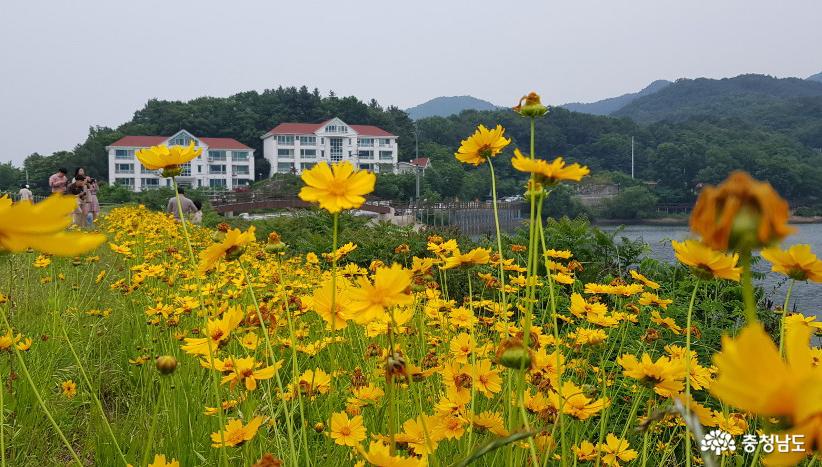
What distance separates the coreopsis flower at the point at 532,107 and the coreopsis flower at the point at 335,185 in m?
0.27

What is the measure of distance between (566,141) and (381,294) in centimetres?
4840

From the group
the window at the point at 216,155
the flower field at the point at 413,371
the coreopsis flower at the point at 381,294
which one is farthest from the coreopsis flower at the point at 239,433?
the window at the point at 216,155

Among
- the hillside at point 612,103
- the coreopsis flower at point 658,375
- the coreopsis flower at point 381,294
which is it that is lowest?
the coreopsis flower at point 658,375

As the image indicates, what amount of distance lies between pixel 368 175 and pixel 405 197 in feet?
92.7

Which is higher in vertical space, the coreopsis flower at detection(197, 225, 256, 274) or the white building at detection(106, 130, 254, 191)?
the white building at detection(106, 130, 254, 191)

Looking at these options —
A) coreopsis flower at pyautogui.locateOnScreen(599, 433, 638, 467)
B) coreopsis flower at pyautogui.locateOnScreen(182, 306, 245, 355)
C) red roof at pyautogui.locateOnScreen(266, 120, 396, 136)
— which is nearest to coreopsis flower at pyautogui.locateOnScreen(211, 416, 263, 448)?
coreopsis flower at pyautogui.locateOnScreen(182, 306, 245, 355)

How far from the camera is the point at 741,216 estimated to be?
0.82ft

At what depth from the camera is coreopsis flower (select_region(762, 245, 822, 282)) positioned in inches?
18.6

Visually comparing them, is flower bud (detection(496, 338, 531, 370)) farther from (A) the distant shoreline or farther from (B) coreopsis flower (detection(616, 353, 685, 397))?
(A) the distant shoreline

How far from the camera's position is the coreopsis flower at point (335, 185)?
62 centimetres

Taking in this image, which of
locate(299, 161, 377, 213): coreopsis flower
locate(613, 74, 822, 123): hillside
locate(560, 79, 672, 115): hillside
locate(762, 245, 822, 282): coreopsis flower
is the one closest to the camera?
locate(762, 245, 822, 282): coreopsis flower

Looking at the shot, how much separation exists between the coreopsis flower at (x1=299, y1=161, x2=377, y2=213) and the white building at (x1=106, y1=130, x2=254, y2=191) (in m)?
34.6

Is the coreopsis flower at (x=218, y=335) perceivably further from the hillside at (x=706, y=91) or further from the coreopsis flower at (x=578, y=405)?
the hillside at (x=706, y=91)

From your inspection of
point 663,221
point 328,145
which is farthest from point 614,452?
point 328,145
